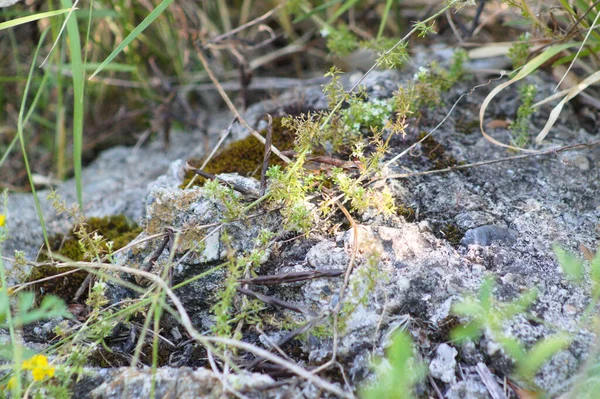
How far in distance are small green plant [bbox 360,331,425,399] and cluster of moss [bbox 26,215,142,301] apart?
1063 millimetres

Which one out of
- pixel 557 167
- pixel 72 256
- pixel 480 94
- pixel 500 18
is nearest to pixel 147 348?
pixel 72 256

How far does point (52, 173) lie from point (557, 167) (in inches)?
116

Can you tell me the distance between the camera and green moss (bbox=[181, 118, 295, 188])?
7.36ft

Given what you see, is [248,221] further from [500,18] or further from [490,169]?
[500,18]

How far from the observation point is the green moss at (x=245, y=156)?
2244mm

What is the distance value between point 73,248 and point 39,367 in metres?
0.96

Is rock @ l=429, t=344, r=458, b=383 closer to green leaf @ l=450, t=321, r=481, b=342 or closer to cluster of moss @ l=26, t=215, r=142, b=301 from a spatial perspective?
green leaf @ l=450, t=321, r=481, b=342

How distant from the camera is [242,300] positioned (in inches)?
65.6

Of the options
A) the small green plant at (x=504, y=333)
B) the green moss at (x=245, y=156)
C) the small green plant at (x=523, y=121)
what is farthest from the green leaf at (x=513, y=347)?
the green moss at (x=245, y=156)

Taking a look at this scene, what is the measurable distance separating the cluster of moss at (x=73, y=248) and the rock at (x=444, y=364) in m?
1.20

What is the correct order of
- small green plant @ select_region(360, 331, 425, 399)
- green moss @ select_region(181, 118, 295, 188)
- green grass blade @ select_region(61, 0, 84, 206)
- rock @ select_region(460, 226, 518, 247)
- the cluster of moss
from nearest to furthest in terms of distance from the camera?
small green plant @ select_region(360, 331, 425, 399), rock @ select_region(460, 226, 518, 247), the cluster of moss, green grass blade @ select_region(61, 0, 84, 206), green moss @ select_region(181, 118, 295, 188)

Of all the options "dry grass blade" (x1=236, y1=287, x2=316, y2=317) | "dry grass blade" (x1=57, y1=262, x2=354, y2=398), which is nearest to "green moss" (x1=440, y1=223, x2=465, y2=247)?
"dry grass blade" (x1=236, y1=287, x2=316, y2=317)

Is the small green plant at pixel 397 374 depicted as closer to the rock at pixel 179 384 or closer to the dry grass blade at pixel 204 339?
the dry grass blade at pixel 204 339

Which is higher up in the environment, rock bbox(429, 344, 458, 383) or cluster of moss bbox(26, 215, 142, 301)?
cluster of moss bbox(26, 215, 142, 301)
